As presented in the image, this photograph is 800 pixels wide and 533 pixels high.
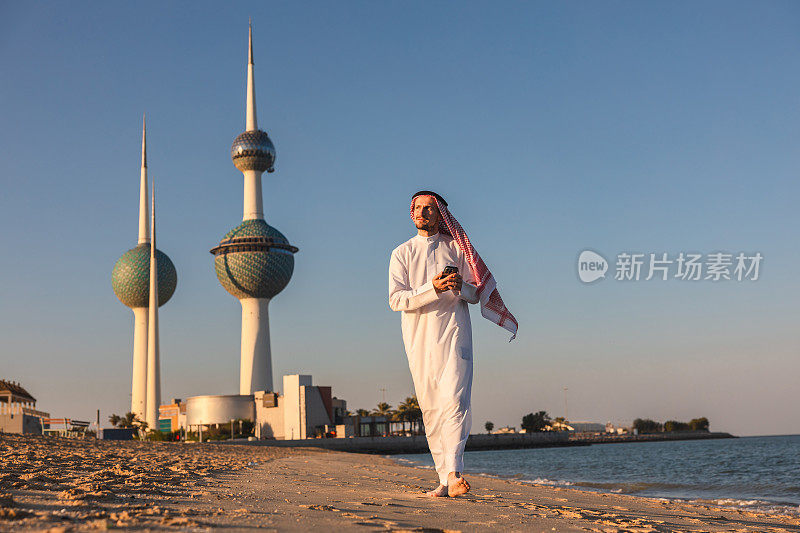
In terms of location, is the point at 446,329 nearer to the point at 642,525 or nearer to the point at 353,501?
the point at 353,501

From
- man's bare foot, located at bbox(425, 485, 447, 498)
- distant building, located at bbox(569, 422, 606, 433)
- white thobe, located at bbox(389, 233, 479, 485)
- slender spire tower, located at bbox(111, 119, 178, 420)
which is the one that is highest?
slender spire tower, located at bbox(111, 119, 178, 420)

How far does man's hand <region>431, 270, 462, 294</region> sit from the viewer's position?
265 inches

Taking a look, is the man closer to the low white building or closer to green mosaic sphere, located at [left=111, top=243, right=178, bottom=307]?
the low white building

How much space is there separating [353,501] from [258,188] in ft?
353

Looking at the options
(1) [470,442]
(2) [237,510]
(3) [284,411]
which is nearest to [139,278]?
(3) [284,411]

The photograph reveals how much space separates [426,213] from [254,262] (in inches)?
3914

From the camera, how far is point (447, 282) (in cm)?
673

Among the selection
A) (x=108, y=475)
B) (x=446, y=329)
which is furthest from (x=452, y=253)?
(x=108, y=475)

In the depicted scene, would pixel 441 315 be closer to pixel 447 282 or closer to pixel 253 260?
pixel 447 282

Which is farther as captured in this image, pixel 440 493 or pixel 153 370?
pixel 153 370

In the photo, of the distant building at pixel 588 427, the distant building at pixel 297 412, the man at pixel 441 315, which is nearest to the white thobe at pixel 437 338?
the man at pixel 441 315

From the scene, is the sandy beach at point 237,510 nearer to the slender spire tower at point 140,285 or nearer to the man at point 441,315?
the man at point 441,315

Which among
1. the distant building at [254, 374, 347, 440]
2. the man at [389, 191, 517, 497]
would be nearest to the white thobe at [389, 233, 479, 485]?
the man at [389, 191, 517, 497]

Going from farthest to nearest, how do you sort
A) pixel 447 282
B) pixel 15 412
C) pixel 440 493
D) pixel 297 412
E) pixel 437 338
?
pixel 297 412 → pixel 15 412 → pixel 437 338 → pixel 440 493 → pixel 447 282
